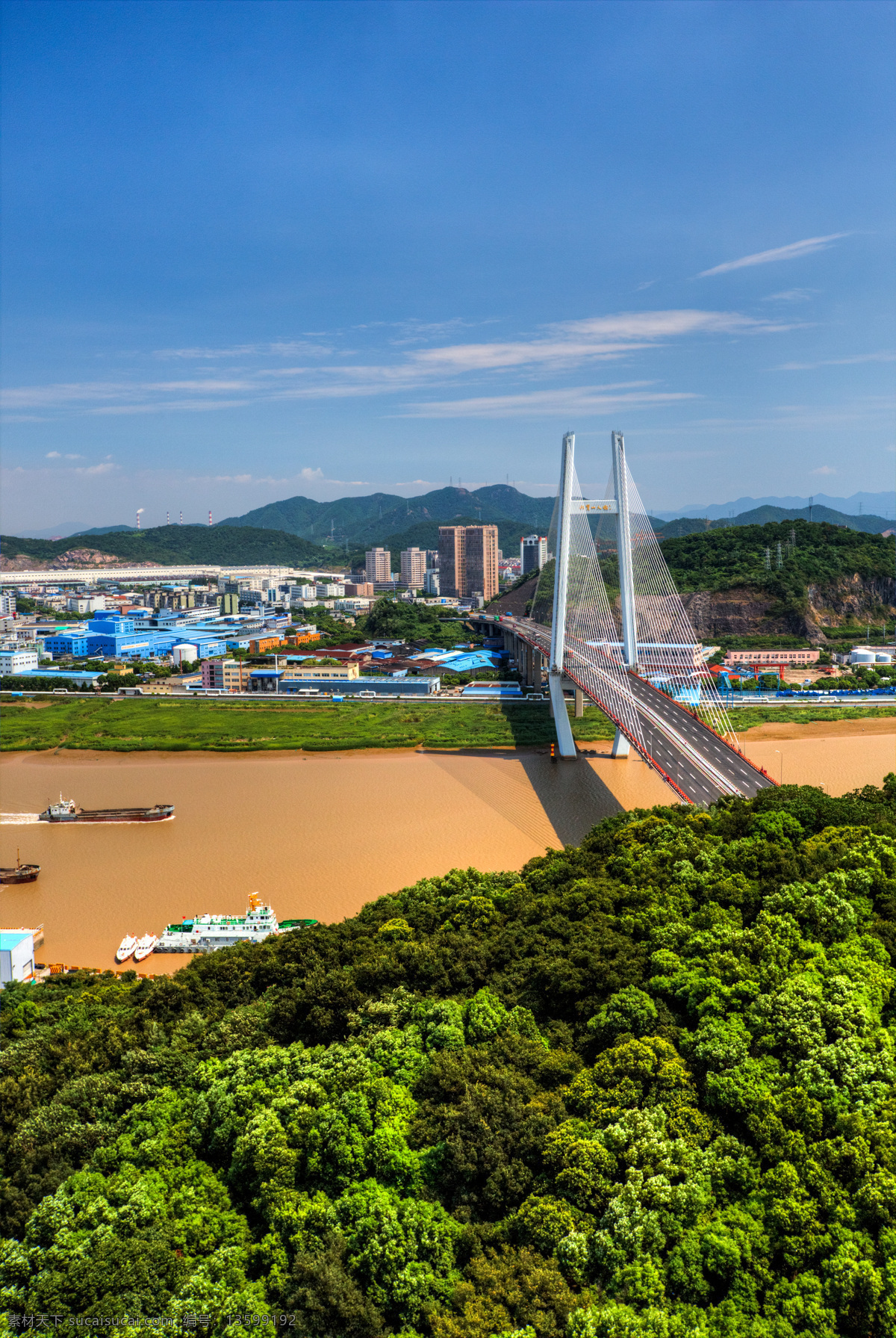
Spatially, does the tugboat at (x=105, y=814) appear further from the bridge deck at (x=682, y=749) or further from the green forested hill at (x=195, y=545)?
the green forested hill at (x=195, y=545)

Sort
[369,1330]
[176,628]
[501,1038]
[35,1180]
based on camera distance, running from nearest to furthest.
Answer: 1. [369,1330]
2. [35,1180]
3. [501,1038]
4. [176,628]

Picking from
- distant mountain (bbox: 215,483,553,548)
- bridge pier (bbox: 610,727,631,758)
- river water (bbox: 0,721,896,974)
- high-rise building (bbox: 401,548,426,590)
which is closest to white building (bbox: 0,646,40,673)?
river water (bbox: 0,721,896,974)

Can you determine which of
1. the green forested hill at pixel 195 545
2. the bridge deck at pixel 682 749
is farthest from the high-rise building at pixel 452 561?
the bridge deck at pixel 682 749

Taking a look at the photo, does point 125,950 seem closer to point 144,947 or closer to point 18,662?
point 144,947

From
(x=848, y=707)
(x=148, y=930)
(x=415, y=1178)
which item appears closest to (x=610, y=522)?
(x=848, y=707)

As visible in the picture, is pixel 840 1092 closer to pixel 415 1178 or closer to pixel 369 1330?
pixel 415 1178

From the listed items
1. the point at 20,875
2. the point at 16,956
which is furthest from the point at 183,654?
the point at 16,956

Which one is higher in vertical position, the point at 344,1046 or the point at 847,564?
the point at 847,564
